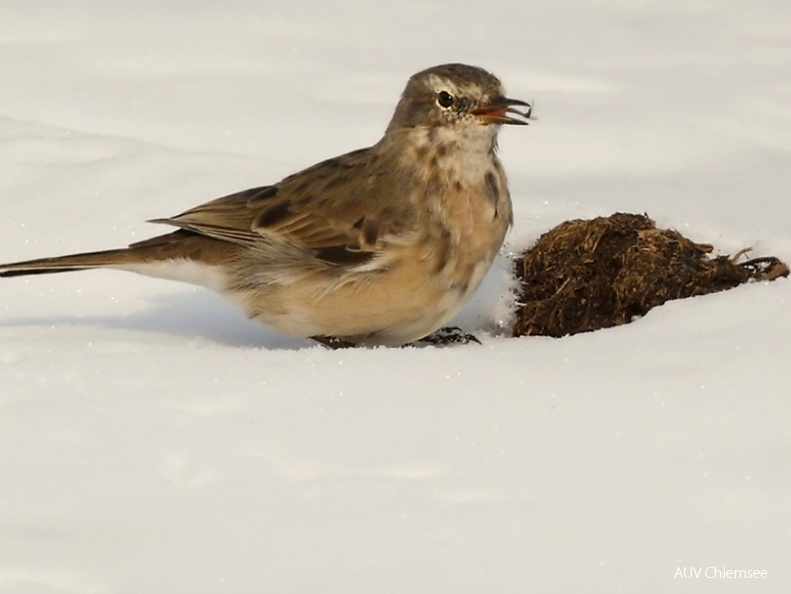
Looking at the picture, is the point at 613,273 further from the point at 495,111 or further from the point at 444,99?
the point at 444,99

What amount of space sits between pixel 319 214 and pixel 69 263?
3.91 ft

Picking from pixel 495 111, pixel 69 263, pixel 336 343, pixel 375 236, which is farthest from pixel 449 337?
pixel 69 263

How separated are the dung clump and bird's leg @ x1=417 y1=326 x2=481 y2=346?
30 centimetres

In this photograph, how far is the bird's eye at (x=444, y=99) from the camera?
648cm

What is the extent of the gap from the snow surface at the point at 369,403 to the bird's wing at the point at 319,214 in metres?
0.53

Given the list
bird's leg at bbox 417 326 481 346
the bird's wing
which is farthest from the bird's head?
bird's leg at bbox 417 326 481 346

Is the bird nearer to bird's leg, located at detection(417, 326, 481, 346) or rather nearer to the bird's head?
the bird's head

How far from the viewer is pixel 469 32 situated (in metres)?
11.8

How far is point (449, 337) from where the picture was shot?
6.78 m

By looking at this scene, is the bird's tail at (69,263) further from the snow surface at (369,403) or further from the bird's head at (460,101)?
the bird's head at (460,101)

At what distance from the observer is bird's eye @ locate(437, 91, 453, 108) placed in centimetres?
648

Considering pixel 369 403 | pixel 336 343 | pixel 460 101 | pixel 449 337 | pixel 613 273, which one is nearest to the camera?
pixel 369 403

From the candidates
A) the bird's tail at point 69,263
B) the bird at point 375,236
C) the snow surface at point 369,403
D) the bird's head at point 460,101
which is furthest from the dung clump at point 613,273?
the bird's tail at point 69,263

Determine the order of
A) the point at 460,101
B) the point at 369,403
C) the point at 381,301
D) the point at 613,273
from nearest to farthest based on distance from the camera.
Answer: the point at 369,403
the point at 381,301
the point at 460,101
the point at 613,273
